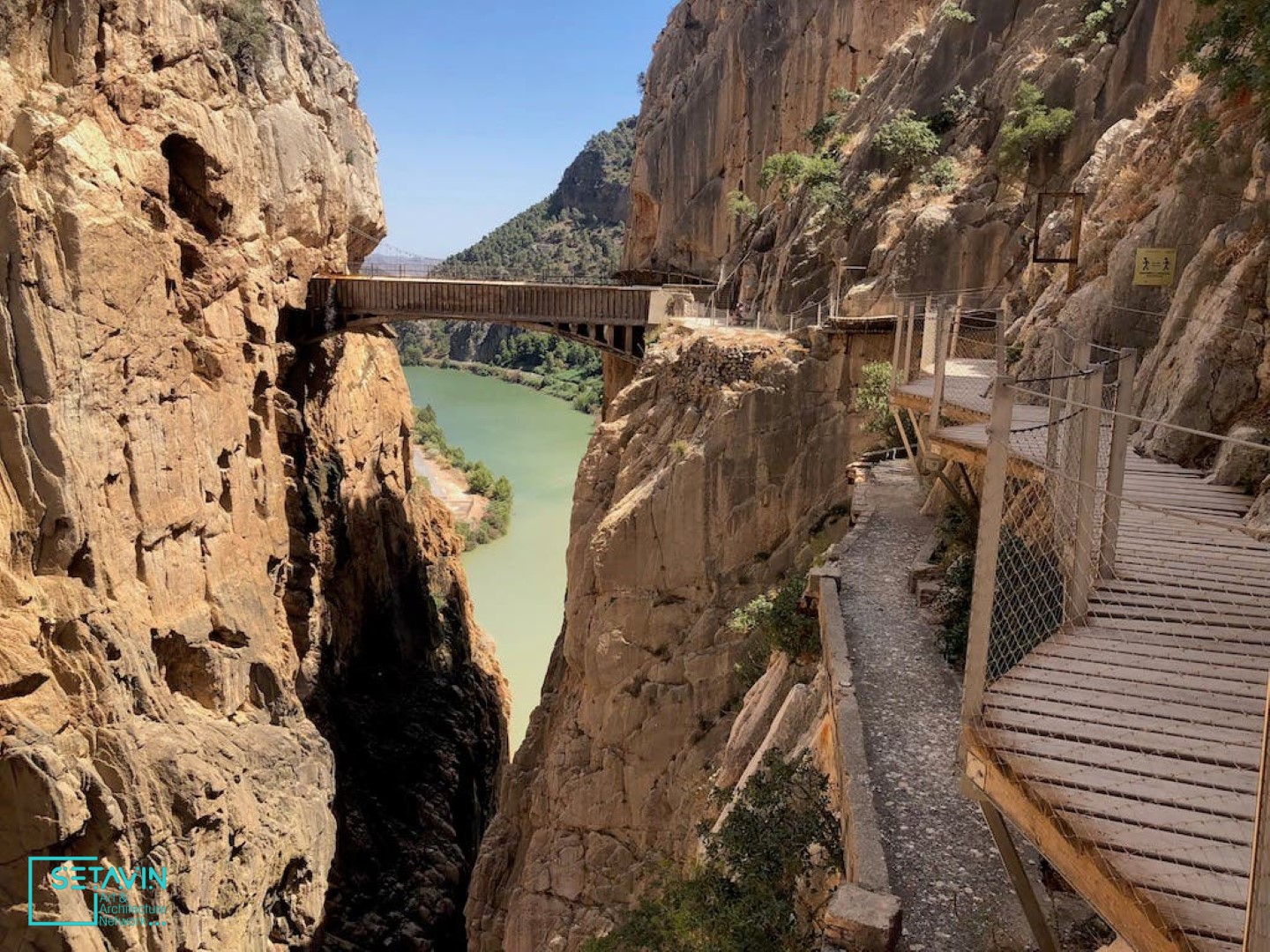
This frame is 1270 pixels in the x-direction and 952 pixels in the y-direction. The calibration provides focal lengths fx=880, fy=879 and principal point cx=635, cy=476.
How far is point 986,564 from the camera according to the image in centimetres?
389

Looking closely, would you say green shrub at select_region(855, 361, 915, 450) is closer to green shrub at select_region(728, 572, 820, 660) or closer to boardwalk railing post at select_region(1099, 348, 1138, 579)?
green shrub at select_region(728, 572, 820, 660)

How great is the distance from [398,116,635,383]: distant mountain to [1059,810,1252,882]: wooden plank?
3379 inches

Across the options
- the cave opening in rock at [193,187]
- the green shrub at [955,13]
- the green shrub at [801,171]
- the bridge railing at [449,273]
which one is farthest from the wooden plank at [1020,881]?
the green shrub at [955,13]

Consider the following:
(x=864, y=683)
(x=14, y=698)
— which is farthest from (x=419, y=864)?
(x=864, y=683)

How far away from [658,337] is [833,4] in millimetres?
16795

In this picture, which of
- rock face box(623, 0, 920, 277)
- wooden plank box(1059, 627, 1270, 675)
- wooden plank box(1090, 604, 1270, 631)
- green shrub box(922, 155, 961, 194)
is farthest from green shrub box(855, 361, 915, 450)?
rock face box(623, 0, 920, 277)

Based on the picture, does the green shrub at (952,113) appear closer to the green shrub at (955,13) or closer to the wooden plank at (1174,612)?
the green shrub at (955,13)

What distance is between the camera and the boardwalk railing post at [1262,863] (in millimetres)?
2070

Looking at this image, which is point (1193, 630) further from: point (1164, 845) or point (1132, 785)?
point (1164, 845)

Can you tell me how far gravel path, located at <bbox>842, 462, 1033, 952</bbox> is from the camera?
515 centimetres

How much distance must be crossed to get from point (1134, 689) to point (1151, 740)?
1.46 ft

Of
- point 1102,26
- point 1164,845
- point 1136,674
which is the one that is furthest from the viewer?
point 1102,26

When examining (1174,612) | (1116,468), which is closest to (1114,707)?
(1174,612)

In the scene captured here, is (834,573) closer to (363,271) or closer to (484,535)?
(363,271)
